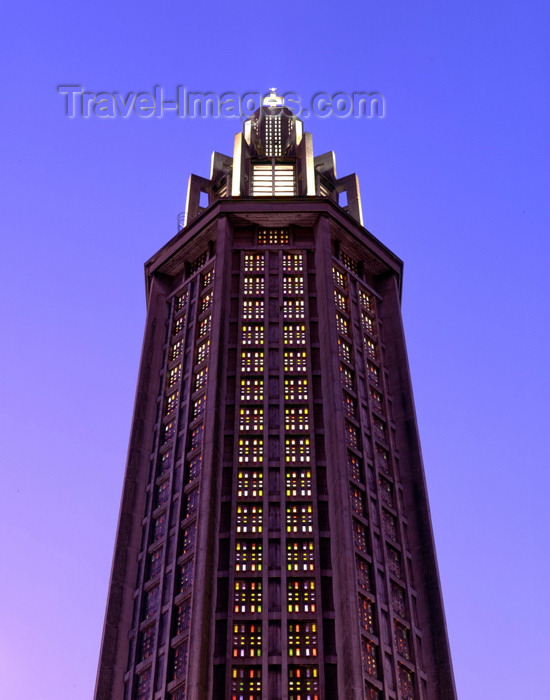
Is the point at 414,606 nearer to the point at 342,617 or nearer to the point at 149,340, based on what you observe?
the point at 342,617

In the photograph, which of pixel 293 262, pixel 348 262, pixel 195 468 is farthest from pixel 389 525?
pixel 348 262

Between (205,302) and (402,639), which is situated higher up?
(205,302)

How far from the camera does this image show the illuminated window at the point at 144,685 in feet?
238

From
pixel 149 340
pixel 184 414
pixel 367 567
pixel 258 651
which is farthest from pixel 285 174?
pixel 258 651

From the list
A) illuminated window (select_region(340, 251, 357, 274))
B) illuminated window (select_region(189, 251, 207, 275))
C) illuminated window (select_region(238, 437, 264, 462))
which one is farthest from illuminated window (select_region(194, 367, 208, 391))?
illuminated window (select_region(340, 251, 357, 274))

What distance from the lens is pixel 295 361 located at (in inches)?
3533

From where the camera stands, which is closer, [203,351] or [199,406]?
[199,406]

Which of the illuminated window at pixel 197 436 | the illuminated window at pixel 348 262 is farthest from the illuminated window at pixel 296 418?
the illuminated window at pixel 348 262

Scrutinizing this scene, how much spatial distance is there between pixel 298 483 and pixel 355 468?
5.48 metres

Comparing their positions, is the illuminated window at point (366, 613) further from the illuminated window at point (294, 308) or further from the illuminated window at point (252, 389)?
the illuminated window at point (294, 308)

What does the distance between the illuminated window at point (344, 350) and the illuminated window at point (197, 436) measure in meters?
14.1

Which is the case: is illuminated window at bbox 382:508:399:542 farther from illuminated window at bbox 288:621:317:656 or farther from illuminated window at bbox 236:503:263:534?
illuminated window at bbox 288:621:317:656

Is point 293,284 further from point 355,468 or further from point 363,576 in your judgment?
point 363,576

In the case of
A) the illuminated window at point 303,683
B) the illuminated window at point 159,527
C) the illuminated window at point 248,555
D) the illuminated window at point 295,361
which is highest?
the illuminated window at point 295,361
